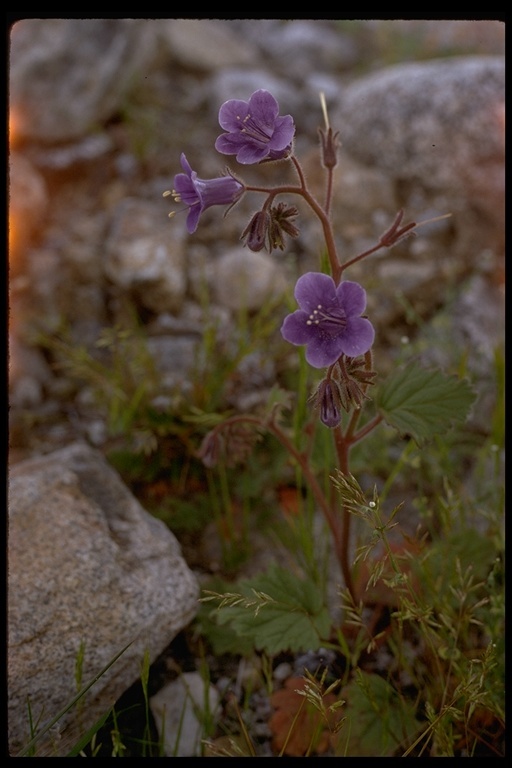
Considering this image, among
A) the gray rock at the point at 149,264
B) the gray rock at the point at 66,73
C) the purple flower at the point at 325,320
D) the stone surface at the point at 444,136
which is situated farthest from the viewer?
the gray rock at the point at 66,73

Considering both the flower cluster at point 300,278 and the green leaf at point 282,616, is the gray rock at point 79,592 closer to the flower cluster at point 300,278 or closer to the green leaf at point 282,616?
the green leaf at point 282,616

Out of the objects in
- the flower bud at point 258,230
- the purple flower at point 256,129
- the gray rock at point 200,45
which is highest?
the gray rock at point 200,45

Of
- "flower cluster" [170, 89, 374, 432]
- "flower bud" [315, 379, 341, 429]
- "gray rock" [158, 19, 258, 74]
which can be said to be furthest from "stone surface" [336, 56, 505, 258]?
"flower bud" [315, 379, 341, 429]

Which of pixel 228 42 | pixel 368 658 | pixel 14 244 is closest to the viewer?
pixel 368 658

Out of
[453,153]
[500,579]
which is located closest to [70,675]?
[500,579]

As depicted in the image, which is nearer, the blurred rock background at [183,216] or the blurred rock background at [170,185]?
the blurred rock background at [183,216]

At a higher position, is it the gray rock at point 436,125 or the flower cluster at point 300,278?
the gray rock at point 436,125

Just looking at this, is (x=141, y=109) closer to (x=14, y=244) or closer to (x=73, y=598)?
(x=14, y=244)

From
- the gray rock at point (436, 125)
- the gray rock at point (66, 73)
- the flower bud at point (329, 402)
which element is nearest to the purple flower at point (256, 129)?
the flower bud at point (329, 402)
